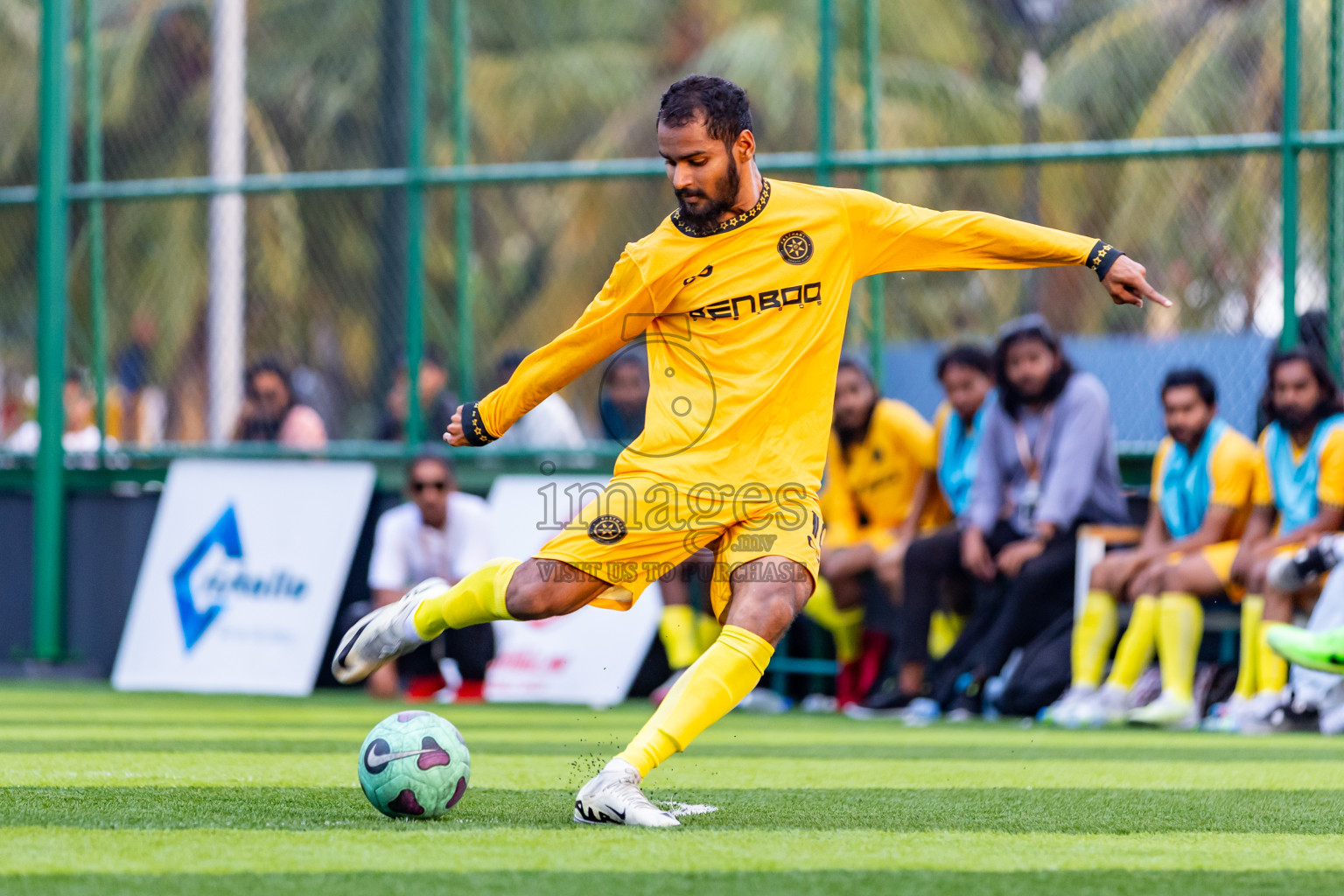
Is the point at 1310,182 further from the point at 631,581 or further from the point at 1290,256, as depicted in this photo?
the point at 631,581

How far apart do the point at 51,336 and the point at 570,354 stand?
798cm

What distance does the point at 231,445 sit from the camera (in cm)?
1180

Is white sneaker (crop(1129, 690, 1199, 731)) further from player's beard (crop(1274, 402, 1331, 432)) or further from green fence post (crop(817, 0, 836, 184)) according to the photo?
green fence post (crop(817, 0, 836, 184))

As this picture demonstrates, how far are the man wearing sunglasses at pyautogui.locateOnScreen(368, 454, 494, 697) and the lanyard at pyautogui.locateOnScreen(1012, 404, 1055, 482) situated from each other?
298 centimetres

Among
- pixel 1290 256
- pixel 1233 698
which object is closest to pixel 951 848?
pixel 1233 698

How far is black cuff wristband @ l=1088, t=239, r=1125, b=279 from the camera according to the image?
5004 millimetres

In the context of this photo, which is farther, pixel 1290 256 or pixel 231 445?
pixel 231 445

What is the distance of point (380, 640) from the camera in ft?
17.2

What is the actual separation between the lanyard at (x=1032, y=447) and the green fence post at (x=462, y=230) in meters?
3.80

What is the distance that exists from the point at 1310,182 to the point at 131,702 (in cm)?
684

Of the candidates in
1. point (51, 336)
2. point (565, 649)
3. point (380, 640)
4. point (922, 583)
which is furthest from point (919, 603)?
point (51, 336)

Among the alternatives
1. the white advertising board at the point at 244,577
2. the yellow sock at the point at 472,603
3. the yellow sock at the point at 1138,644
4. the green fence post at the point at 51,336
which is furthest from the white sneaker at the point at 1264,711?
the green fence post at the point at 51,336

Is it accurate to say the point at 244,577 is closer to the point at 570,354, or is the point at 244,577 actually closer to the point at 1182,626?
the point at 1182,626

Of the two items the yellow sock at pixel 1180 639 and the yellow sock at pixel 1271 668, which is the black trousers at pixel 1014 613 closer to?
the yellow sock at pixel 1180 639
